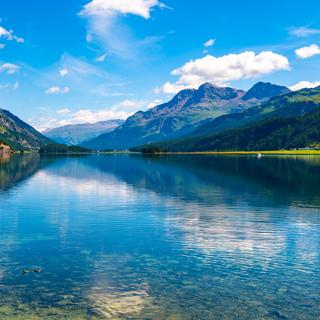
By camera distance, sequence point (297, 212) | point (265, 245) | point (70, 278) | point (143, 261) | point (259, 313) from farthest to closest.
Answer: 1. point (297, 212)
2. point (265, 245)
3. point (143, 261)
4. point (70, 278)
5. point (259, 313)

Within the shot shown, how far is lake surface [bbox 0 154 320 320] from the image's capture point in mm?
32469

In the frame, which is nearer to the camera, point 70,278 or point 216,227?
point 70,278

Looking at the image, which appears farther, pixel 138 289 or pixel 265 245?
pixel 265 245

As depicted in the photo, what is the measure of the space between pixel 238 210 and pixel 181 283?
4521 cm

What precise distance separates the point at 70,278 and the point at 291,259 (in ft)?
77.3

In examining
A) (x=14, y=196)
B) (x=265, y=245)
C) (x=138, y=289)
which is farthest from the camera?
(x=14, y=196)

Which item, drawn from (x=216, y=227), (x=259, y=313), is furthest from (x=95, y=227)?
(x=259, y=313)

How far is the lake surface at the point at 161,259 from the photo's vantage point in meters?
32.5

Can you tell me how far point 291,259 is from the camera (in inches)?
1801

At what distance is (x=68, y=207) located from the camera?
86938 millimetres

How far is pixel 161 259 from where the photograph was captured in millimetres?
46156

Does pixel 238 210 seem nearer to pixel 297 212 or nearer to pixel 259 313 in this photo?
pixel 297 212

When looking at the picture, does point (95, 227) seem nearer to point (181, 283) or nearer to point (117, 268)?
point (117, 268)

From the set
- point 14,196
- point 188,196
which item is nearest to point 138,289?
point 188,196
